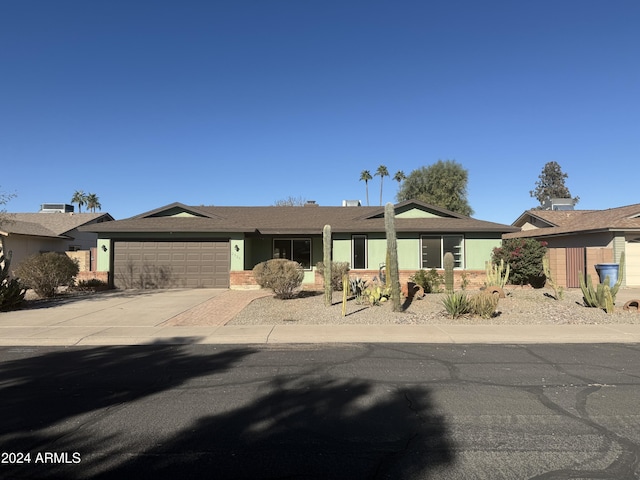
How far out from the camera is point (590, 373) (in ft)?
21.2

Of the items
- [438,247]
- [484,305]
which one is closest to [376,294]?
[484,305]

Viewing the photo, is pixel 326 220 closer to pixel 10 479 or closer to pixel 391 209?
pixel 391 209

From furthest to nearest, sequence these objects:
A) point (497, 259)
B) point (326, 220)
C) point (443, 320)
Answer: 1. point (326, 220)
2. point (497, 259)
3. point (443, 320)

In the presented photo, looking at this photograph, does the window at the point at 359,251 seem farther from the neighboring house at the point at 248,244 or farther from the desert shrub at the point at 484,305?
the desert shrub at the point at 484,305

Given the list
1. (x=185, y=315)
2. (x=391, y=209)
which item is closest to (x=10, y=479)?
(x=185, y=315)

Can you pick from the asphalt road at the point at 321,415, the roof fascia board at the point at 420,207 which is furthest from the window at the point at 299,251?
the asphalt road at the point at 321,415

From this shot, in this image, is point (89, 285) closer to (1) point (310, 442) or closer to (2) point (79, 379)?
(2) point (79, 379)

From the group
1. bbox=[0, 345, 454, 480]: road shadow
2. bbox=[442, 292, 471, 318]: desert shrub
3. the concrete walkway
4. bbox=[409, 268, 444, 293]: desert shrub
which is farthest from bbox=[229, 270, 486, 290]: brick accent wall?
bbox=[0, 345, 454, 480]: road shadow

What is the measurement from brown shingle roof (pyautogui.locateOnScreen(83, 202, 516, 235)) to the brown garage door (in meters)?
0.86

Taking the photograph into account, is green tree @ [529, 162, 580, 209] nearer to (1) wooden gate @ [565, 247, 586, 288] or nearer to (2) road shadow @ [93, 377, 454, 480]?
(1) wooden gate @ [565, 247, 586, 288]

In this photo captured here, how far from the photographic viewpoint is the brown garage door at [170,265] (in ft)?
65.5

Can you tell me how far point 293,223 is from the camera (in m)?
22.1

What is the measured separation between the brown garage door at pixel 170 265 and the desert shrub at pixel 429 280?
852 cm

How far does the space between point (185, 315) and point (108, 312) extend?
247 centimetres
